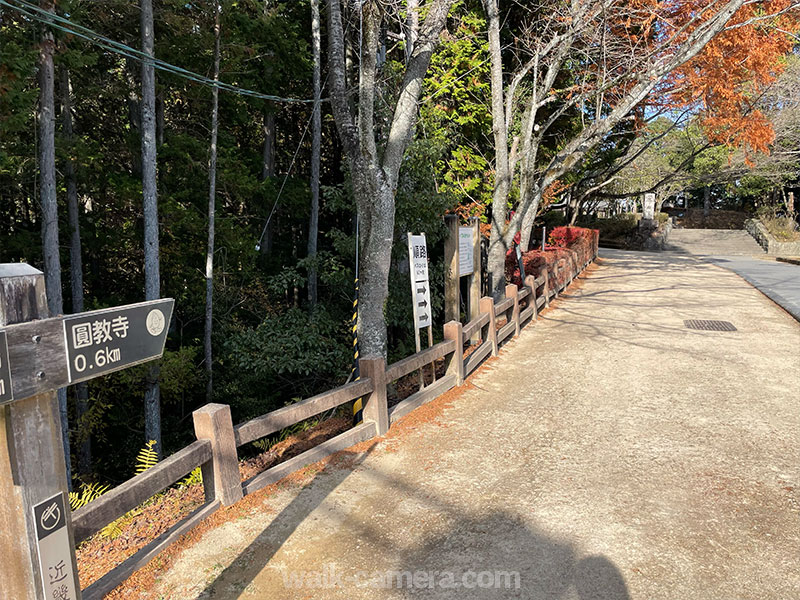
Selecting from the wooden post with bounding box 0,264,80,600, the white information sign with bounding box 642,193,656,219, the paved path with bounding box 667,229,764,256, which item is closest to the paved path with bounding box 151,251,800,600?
the wooden post with bounding box 0,264,80,600

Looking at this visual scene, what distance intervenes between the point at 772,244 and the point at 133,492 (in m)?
35.1

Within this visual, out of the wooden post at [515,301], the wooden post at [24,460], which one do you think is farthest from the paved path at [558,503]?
the wooden post at [515,301]

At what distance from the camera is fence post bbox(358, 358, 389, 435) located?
5.50 meters

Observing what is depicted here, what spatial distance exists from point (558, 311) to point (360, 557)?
32.3ft

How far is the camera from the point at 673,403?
6.62 m

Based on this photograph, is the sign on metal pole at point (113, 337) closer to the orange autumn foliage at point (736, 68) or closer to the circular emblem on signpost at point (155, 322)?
the circular emblem on signpost at point (155, 322)

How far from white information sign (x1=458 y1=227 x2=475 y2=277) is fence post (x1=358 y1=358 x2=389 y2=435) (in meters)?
3.92

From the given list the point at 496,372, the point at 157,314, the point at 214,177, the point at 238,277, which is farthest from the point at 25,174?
the point at 157,314

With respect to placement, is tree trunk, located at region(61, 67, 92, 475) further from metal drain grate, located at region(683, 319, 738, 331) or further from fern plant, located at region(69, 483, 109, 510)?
metal drain grate, located at region(683, 319, 738, 331)

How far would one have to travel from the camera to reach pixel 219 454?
159 inches

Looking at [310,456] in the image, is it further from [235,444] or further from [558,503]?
[558,503]

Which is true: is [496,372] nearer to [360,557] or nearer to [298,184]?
[360,557]

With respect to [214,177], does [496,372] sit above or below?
below

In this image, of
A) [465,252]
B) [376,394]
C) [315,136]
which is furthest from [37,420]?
[315,136]
